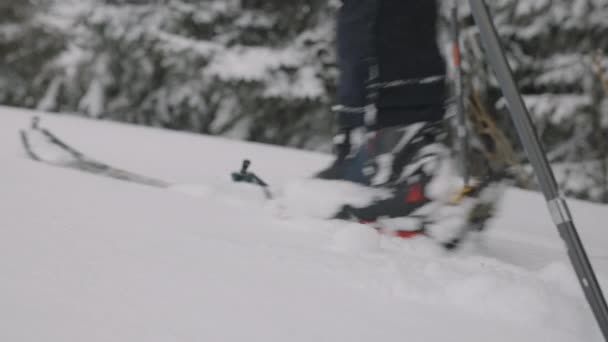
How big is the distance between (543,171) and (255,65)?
11.6 feet

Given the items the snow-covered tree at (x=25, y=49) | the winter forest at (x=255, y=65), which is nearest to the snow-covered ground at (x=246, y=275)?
the winter forest at (x=255, y=65)

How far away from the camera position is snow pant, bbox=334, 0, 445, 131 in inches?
41.4

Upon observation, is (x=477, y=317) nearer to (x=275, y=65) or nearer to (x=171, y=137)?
(x=171, y=137)

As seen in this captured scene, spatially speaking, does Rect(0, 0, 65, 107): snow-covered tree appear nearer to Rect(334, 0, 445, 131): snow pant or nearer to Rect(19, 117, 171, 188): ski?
Rect(19, 117, 171, 188): ski

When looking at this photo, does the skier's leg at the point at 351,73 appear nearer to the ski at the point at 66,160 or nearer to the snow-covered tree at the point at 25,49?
the ski at the point at 66,160

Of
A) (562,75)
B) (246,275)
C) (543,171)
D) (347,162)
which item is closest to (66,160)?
(347,162)

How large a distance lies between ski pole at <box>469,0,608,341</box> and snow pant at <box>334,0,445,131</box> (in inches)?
13.4

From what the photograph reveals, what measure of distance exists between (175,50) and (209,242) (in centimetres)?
360

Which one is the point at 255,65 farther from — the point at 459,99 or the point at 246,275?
the point at 246,275

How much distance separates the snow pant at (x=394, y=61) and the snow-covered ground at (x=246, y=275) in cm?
20

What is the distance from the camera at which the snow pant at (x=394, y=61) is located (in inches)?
41.4

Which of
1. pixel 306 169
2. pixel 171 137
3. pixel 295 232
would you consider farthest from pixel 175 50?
pixel 295 232

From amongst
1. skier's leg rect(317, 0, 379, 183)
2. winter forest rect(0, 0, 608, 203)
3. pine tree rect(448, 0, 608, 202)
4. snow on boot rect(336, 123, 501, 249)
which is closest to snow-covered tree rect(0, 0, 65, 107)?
winter forest rect(0, 0, 608, 203)

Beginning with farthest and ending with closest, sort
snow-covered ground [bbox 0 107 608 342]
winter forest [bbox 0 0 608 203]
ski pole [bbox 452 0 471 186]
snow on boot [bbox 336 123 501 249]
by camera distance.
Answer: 1. winter forest [bbox 0 0 608 203]
2. ski pole [bbox 452 0 471 186]
3. snow on boot [bbox 336 123 501 249]
4. snow-covered ground [bbox 0 107 608 342]
